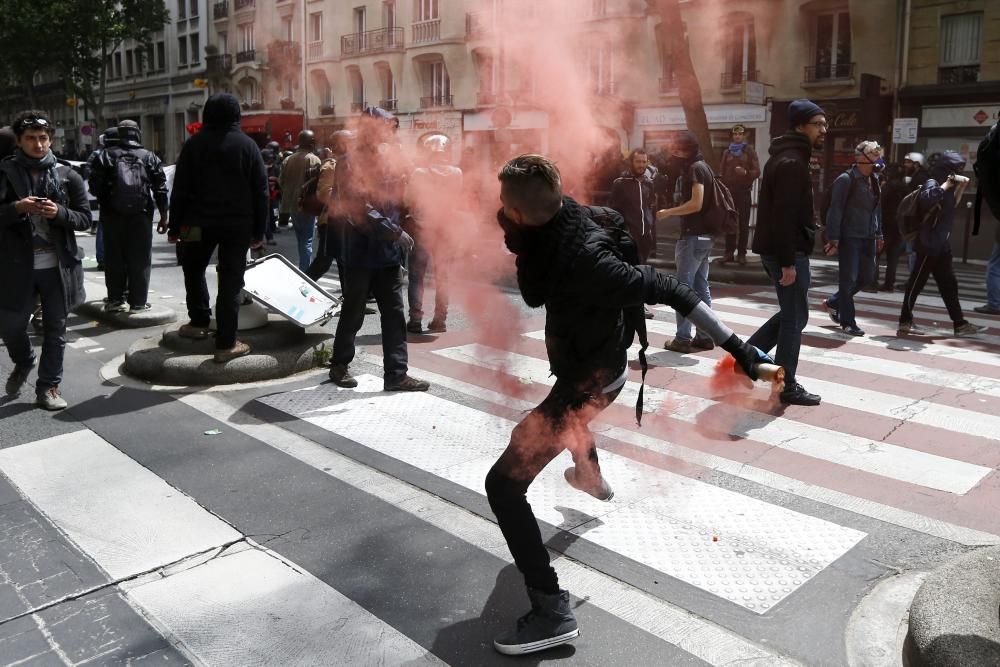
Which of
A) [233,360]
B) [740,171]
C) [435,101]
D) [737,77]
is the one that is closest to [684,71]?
[737,77]

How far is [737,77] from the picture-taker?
7.72 metres

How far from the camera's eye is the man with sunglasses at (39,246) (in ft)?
18.0

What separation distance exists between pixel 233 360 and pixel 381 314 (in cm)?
117

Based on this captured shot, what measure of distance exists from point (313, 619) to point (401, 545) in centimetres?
64

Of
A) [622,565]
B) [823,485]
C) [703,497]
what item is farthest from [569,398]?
[823,485]

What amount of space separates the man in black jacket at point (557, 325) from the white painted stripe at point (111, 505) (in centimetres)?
148

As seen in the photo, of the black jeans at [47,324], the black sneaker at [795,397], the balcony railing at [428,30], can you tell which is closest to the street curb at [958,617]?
the black sneaker at [795,397]

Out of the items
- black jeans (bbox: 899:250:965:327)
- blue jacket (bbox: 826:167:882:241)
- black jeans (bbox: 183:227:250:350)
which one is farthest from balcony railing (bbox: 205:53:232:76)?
black jeans (bbox: 899:250:965:327)

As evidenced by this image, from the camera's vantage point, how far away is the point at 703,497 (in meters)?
4.21

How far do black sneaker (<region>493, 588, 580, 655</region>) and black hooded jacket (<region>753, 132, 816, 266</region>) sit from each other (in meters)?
3.52

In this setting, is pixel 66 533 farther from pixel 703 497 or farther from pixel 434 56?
pixel 434 56

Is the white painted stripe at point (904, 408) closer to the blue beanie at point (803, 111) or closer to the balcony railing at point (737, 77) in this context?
the blue beanie at point (803, 111)

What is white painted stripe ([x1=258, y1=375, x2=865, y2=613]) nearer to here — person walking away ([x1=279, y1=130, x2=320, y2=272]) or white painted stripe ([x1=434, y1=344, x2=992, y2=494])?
white painted stripe ([x1=434, y1=344, x2=992, y2=494])

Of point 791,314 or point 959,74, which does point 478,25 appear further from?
point 959,74
